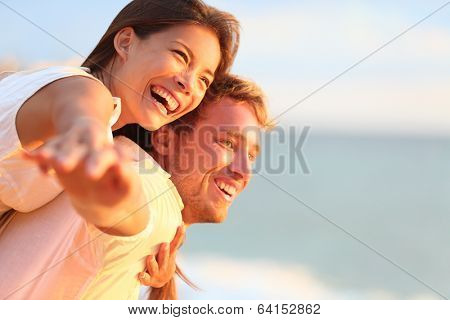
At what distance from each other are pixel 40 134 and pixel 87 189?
1.14 feet

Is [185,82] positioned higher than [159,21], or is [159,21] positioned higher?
[159,21]

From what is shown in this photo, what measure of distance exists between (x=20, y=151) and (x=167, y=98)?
0.73 m

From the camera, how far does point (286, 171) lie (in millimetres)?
2566

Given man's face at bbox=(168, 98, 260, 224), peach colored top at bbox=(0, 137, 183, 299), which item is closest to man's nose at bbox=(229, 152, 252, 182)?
man's face at bbox=(168, 98, 260, 224)

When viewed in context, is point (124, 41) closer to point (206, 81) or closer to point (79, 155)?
point (206, 81)

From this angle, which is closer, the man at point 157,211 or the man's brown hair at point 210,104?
the man at point 157,211

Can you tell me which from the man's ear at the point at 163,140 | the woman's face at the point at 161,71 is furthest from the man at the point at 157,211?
the woman's face at the point at 161,71

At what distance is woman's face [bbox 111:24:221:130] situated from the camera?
6.07 ft

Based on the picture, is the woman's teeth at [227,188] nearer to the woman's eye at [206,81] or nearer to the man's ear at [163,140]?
the man's ear at [163,140]

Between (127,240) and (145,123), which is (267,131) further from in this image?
(127,240)

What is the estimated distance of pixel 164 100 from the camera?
6.34 feet

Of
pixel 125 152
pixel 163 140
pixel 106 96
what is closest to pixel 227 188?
pixel 163 140

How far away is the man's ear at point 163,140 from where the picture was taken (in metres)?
2.13

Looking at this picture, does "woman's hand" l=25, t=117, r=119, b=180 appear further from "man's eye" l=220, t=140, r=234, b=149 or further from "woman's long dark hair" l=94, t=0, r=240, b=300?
"man's eye" l=220, t=140, r=234, b=149
